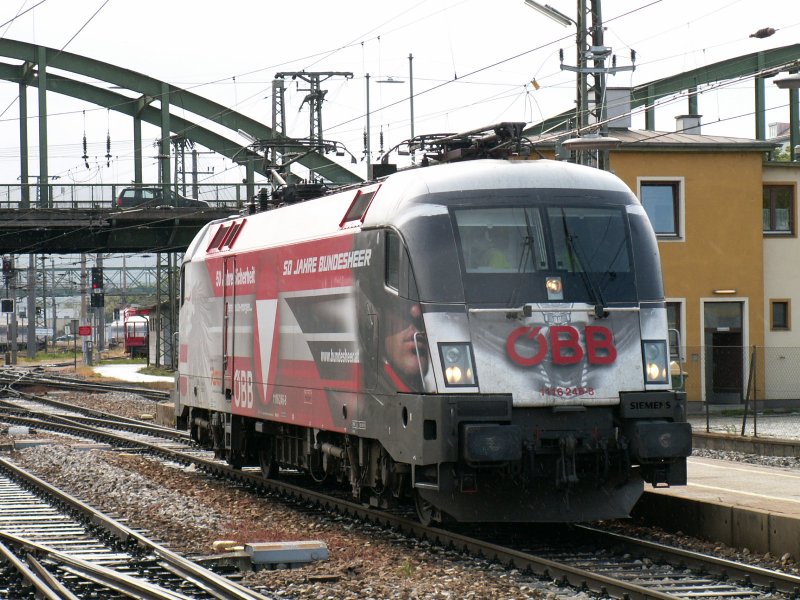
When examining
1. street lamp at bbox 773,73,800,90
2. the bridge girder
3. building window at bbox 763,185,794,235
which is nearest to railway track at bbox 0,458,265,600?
street lamp at bbox 773,73,800,90

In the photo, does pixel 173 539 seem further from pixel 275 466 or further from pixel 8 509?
pixel 275 466

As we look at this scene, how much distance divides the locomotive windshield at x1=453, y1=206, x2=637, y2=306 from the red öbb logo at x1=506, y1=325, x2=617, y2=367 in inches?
11.3

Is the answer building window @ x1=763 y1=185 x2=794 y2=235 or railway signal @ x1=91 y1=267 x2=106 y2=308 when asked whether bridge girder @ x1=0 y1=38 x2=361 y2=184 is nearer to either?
railway signal @ x1=91 y1=267 x2=106 y2=308

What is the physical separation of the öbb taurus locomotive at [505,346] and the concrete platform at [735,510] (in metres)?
0.65

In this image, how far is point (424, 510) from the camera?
41.3 ft

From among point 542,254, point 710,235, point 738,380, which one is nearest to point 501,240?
point 542,254

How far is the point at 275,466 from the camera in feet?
57.0

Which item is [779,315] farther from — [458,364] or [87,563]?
[87,563]

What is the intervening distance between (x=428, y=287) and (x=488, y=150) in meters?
2.58

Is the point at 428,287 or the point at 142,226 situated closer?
the point at 428,287

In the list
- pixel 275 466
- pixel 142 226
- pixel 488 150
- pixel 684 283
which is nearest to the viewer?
pixel 488 150

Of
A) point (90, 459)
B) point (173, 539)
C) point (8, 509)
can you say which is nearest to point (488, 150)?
point (173, 539)

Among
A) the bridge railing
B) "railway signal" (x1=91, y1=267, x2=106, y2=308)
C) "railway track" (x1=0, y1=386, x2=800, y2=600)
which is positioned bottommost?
"railway track" (x1=0, y1=386, x2=800, y2=600)

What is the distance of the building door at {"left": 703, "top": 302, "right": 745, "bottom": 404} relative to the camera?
32875mm
